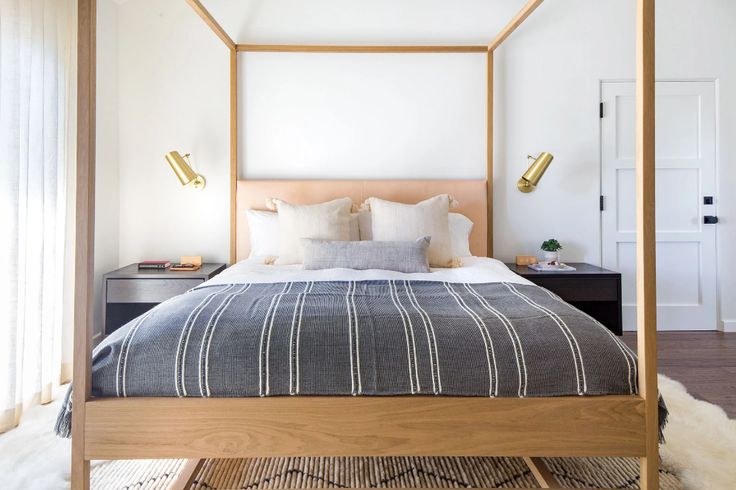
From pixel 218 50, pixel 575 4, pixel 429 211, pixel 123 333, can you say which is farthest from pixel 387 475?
pixel 575 4

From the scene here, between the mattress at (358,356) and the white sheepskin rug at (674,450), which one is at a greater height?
the mattress at (358,356)

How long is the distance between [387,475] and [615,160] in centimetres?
291

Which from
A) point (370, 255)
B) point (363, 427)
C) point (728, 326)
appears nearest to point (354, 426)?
point (363, 427)

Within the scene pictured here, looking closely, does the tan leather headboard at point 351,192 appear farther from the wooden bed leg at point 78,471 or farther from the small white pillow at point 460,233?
the wooden bed leg at point 78,471

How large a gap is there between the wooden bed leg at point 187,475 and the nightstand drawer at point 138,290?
138cm

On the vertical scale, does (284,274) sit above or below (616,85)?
below

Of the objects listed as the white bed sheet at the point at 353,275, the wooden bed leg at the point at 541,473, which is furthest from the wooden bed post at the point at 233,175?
the wooden bed leg at the point at 541,473

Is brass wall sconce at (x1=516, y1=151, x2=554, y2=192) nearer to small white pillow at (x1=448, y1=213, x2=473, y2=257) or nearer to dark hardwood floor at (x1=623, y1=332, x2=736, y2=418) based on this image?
small white pillow at (x1=448, y1=213, x2=473, y2=257)

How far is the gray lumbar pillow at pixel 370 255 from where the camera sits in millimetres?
2514

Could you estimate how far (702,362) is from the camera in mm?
2928

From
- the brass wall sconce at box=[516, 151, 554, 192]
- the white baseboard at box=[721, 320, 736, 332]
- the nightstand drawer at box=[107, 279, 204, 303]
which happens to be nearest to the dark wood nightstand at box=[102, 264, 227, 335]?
the nightstand drawer at box=[107, 279, 204, 303]

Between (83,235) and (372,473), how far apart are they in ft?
4.07

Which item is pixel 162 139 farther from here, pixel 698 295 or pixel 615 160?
pixel 698 295

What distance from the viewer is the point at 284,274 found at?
2.42 metres
